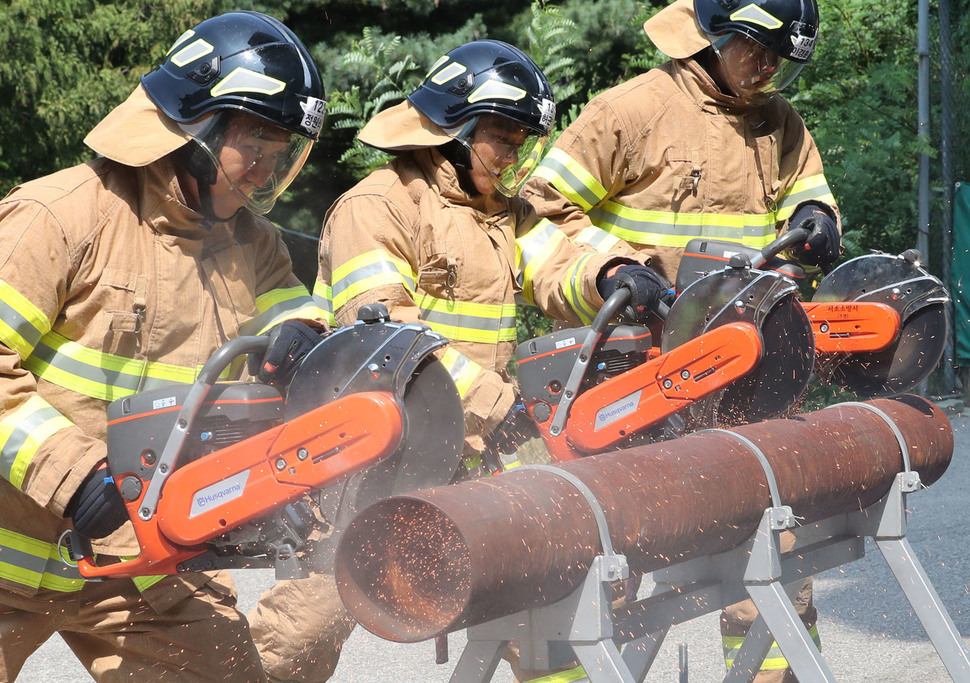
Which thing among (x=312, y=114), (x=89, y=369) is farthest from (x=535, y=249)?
(x=89, y=369)

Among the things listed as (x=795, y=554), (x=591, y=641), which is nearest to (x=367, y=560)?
(x=591, y=641)

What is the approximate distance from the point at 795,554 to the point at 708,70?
5.89ft

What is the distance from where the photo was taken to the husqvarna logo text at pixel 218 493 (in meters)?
2.42

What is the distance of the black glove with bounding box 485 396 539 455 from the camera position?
11.1ft

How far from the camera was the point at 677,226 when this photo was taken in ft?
13.1

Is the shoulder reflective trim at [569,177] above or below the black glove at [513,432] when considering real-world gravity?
above

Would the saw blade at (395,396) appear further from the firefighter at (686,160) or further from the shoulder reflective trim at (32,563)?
the firefighter at (686,160)

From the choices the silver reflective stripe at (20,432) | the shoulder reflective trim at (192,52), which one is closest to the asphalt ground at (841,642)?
the silver reflective stripe at (20,432)

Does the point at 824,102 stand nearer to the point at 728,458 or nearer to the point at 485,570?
the point at 728,458

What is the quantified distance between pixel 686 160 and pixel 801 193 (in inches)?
21.0

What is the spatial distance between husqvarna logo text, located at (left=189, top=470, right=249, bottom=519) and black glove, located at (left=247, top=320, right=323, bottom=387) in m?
0.30

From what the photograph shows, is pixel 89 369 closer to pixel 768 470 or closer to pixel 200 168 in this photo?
pixel 200 168

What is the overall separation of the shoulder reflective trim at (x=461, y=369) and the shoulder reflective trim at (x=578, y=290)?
50 centimetres

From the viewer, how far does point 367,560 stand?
7.13 feet
